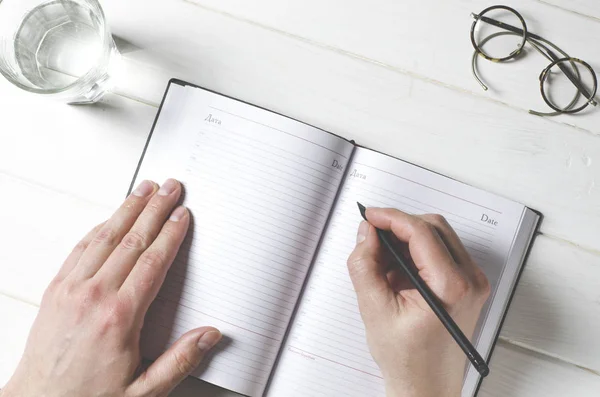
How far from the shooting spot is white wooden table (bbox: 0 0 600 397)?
2.47 ft

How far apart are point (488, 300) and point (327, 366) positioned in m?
0.21

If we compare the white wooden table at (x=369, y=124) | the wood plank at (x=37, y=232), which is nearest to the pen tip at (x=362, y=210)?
the white wooden table at (x=369, y=124)

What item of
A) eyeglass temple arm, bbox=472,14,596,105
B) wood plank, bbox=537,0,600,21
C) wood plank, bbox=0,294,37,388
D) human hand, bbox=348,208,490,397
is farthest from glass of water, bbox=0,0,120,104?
wood plank, bbox=537,0,600,21

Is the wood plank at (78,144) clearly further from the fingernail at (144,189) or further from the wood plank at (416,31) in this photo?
the wood plank at (416,31)

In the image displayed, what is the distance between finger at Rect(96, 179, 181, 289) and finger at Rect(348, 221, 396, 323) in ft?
0.73

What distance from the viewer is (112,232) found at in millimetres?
706

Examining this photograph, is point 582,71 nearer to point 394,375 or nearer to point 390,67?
point 390,67

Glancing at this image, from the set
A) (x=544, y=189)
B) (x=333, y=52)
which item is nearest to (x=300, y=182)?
(x=333, y=52)

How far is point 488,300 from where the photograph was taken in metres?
0.73

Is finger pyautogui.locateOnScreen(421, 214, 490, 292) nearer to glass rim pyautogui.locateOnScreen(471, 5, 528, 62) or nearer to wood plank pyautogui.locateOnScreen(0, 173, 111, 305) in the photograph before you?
glass rim pyautogui.locateOnScreen(471, 5, 528, 62)

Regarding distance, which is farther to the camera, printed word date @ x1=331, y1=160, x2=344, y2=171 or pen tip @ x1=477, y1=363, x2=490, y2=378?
printed word date @ x1=331, y1=160, x2=344, y2=171

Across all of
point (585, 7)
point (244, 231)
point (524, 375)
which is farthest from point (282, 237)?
point (585, 7)

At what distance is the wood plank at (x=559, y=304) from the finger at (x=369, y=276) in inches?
7.7

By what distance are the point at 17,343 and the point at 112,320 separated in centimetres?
17
